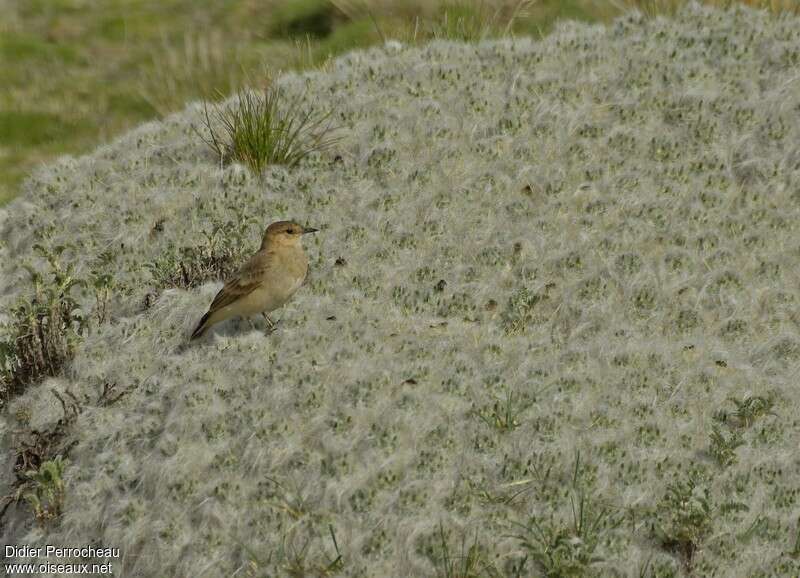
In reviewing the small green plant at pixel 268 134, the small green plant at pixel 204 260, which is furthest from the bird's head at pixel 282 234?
the small green plant at pixel 268 134

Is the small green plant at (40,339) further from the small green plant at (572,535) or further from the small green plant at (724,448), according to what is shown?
the small green plant at (724,448)

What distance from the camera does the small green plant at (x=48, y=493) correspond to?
777 cm

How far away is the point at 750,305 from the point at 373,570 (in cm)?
453

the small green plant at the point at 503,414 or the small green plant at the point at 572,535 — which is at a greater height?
the small green plant at the point at 503,414

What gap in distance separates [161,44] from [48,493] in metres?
14.6

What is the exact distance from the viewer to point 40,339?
9.15m

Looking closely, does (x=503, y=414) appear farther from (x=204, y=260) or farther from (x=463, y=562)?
(x=204, y=260)

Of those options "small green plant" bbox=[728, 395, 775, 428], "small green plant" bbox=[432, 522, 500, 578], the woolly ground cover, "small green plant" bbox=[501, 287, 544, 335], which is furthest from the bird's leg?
"small green plant" bbox=[728, 395, 775, 428]

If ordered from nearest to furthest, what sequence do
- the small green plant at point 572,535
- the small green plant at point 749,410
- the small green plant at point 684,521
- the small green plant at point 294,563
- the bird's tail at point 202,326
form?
the small green plant at point 572,535 < the small green plant at point 294,563 < the small green plant at point 684,521 < the small green plant at point 749,410 < the bird's tail at point 202,326

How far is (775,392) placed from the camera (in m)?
8.30

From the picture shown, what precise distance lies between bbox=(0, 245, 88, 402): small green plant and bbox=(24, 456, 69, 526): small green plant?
1.56m

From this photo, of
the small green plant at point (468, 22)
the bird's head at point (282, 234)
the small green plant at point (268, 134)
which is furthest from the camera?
the small green plant at point (468, 22)

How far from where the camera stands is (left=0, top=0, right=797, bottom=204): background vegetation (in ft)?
49.7

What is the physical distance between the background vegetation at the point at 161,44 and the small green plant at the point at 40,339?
15.9ft
